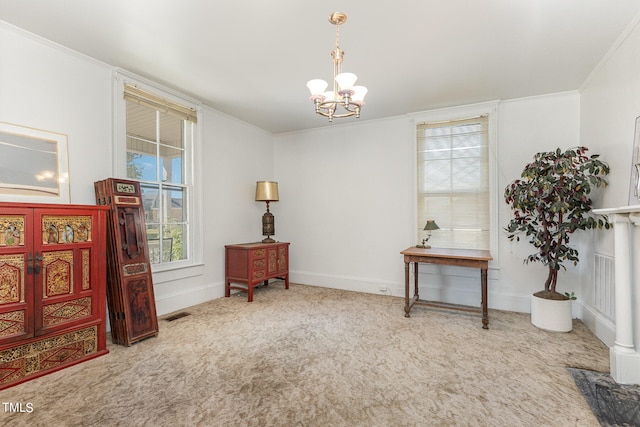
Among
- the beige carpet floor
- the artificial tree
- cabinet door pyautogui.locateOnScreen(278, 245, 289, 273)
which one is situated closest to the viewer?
the beige carpet floor

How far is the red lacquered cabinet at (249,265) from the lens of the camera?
4246 millimetres

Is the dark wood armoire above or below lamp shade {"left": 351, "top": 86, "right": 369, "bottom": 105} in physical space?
below

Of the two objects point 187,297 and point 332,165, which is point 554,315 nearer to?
point 332,165

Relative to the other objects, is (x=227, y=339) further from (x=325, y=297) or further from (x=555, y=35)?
(x=555, y=35)

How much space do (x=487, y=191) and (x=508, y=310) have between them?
60.5 inches

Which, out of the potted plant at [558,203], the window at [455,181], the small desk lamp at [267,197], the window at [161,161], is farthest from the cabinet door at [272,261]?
the potted plant at [558,203]

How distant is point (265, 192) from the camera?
4.89 metres

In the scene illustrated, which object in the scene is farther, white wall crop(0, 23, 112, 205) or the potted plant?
the potted plant

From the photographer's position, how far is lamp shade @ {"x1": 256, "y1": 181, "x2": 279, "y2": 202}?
490 cm

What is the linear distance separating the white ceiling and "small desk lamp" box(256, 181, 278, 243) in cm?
156

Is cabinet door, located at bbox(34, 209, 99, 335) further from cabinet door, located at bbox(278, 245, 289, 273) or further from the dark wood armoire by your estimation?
cabinet door, located at bbox(278, 245, 289, 273)

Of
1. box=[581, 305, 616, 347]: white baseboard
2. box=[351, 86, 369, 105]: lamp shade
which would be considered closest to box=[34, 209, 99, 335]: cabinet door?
box=[351, 86, 369, 105]: lamp shade

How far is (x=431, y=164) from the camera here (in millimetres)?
4340

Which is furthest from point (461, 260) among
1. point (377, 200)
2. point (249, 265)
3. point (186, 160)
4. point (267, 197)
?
point (186, 160)
